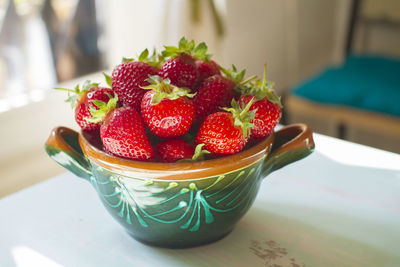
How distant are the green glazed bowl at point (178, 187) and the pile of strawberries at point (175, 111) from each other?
19 mm

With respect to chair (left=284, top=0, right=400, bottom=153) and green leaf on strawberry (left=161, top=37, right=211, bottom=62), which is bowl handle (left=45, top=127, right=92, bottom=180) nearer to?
green leaf on strawberry (left=161, top=37, right=211, bottom=62)

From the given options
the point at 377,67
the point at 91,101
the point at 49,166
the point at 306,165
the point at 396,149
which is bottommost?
the point at 396,149

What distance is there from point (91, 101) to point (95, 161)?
84 mm

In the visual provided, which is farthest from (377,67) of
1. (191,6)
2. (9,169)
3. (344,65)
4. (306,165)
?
(9,169)

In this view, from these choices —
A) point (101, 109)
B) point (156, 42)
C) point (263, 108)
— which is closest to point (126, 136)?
point (101, 109)

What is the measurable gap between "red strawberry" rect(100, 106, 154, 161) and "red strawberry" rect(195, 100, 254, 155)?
2.7 inches

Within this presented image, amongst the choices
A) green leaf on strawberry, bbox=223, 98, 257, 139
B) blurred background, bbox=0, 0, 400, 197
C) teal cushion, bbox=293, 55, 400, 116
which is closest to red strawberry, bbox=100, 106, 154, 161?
green leaf on strawberry, bbox=223, 98, 257, 139

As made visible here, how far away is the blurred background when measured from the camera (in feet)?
5.49

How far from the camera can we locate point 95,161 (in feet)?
1.92

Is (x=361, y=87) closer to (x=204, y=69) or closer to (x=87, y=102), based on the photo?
(x=204, y=69)

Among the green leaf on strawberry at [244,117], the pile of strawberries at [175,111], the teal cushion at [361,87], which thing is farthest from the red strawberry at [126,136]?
the teal cushion at [361,87]

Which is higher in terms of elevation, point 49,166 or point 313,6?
point 313,6

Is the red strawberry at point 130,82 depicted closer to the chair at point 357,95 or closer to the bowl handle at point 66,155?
the bowl handle at point 66,155

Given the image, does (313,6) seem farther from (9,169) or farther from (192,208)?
(192,208)
